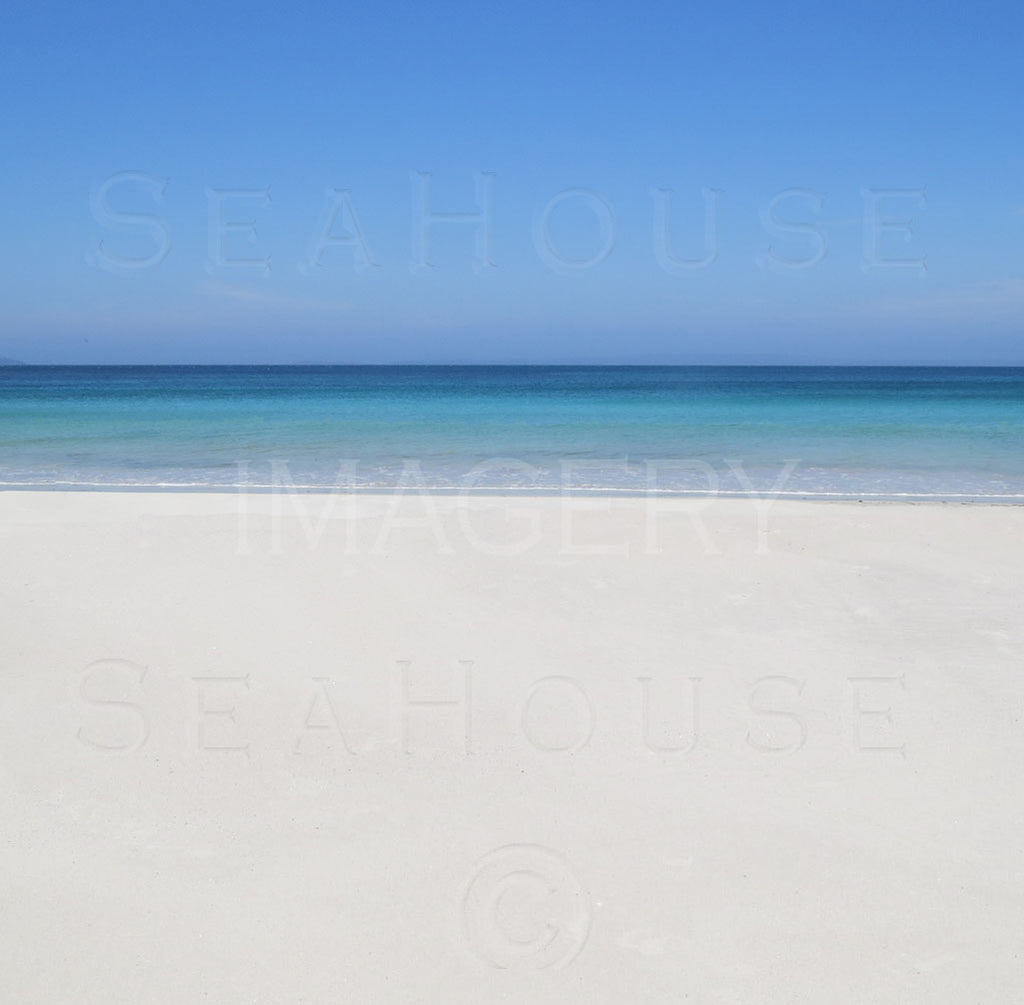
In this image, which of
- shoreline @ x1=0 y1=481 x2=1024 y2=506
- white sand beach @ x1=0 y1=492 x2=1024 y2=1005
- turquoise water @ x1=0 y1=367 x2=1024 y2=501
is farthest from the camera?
turquoise water @ x1=0 y1=367 x2=1024 y2=501

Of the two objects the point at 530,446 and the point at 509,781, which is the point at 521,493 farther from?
the point at 509,781

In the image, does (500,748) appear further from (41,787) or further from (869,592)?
(869,592)

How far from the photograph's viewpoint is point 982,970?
7.27ft

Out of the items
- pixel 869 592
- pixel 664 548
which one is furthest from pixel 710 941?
pixel 664 548

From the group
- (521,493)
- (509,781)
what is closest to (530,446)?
(521,493)

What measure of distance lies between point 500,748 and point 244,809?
38.8 inches

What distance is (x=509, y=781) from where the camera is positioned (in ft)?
10.2
